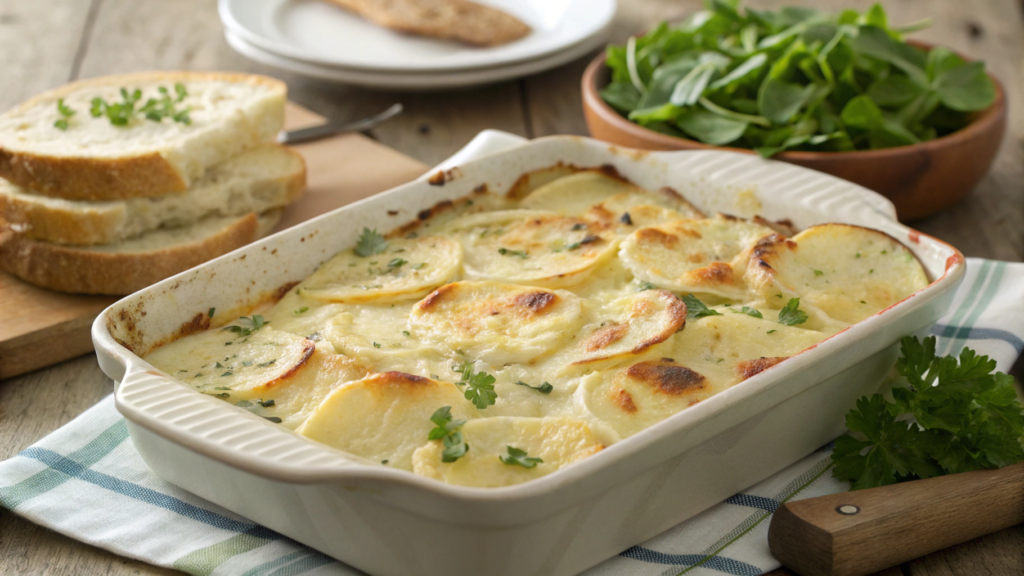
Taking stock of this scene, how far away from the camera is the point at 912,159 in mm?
3020

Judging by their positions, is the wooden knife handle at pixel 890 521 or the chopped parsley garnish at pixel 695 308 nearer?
the wooden knife handle at pixel 890 521

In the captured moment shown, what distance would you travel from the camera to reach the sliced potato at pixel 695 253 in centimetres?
229

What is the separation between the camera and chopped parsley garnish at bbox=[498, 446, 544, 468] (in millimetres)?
1639

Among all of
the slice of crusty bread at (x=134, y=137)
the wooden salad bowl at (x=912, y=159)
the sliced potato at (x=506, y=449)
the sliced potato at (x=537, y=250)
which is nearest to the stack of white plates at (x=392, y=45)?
the slice of crusty bread at (x=134, y=137)

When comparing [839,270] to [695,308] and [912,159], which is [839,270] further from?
[912,159]

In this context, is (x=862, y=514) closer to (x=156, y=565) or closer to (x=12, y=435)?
(x=156, y=565)

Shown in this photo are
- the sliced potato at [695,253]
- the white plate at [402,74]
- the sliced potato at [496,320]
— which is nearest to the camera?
the sliced potato at [496,320]

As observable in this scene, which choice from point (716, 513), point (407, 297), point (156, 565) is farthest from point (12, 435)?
point (716, 513)

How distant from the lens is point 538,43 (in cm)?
439

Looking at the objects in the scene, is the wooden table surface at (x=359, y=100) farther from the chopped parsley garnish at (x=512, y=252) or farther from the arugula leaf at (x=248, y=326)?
the chopped parsley garnish at (x=512, y=252)

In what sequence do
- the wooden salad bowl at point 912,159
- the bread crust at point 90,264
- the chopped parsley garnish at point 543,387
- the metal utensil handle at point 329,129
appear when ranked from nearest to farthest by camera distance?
the chopped parsley garnish at point 543,387 → the bread crust at point 90,264 → the wooden salad bowl at point 912,159 → the metal utensil handle at point 329,129

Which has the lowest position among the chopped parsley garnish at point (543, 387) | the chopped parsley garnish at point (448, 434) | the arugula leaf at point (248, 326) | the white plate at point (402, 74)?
the white plate at point (402, 74)

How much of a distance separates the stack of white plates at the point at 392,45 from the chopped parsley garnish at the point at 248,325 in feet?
6.35

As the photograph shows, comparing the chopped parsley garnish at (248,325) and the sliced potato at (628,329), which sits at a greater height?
the sliced potato at (628,329)
